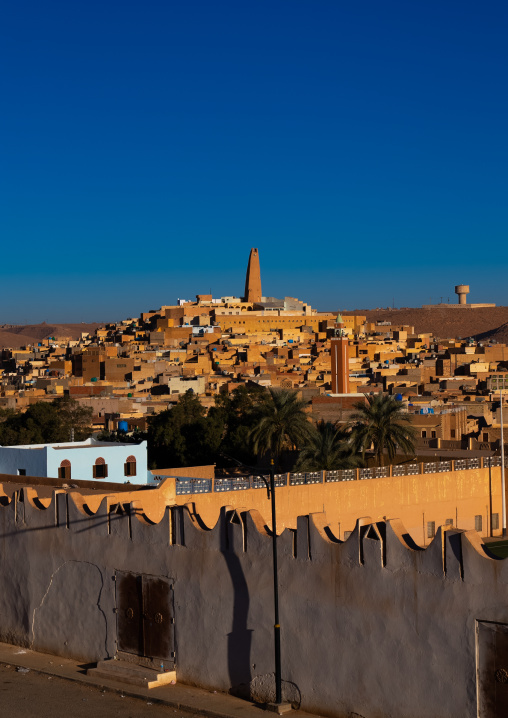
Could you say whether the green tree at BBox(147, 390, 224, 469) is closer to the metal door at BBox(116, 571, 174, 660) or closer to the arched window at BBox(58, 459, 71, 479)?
the arched window at BBox(58, 459, 71, 479)

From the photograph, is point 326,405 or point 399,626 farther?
point 326,405

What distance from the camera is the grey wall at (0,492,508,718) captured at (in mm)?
10266

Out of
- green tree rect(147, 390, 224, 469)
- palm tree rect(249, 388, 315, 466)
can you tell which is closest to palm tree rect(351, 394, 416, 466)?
palm tree rect(249, 388, 315, 466)

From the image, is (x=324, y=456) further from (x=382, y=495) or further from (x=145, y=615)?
(x=145, y=615)

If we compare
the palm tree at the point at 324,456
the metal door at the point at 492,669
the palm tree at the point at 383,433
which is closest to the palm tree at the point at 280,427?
the palm tree at the point at 383,433

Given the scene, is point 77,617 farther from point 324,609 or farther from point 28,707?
point 324,609

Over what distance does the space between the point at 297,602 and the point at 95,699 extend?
8.99ft

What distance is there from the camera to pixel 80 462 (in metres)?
25.7

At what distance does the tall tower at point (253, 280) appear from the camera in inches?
5915

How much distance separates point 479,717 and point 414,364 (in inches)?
3378

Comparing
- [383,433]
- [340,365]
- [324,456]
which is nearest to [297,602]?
[324,456]

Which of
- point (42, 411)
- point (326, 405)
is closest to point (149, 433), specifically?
point (42, 411)

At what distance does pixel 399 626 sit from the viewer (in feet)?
35.2

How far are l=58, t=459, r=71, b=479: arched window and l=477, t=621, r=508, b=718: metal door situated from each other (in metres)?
16.6
